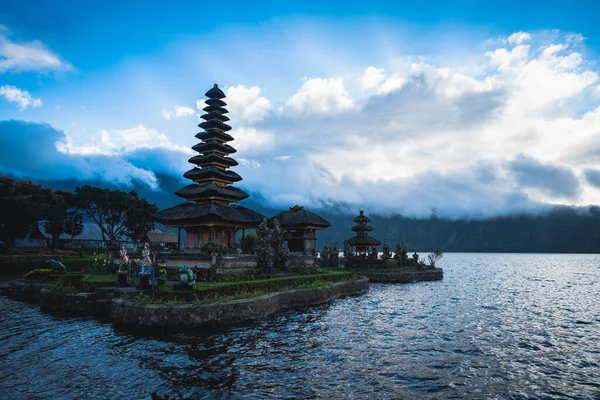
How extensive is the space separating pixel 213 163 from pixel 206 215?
1069cm

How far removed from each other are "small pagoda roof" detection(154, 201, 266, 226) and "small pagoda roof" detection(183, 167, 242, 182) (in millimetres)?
3743

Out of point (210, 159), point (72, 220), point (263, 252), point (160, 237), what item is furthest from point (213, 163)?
point (72, 220)

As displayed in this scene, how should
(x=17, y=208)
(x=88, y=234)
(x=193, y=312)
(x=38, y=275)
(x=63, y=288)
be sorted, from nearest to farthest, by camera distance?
(x=193, y=312)
(x=63, y=288)
(x=38, y=275)
(x=17, y=208)
(x=88, y=234)

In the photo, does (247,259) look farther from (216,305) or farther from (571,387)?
(571,387)

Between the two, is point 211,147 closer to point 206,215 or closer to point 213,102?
point 213,102

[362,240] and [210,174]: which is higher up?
[210,174]

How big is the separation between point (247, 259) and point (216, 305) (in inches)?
422

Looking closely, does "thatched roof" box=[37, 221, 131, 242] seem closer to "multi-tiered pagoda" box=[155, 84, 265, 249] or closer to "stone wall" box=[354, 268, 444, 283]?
"multi-tiered pagoda" box=[155, 84, 265, 249]

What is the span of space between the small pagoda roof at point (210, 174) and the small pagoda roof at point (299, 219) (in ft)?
26.9

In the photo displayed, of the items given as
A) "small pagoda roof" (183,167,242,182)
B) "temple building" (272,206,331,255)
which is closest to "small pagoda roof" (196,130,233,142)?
"small pagoda roof" (183,167,242,182)

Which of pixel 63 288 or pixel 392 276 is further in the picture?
pixel 392 276

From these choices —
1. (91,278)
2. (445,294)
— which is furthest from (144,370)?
(445,294)

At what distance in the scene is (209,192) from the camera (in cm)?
4069

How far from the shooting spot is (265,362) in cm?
1616
